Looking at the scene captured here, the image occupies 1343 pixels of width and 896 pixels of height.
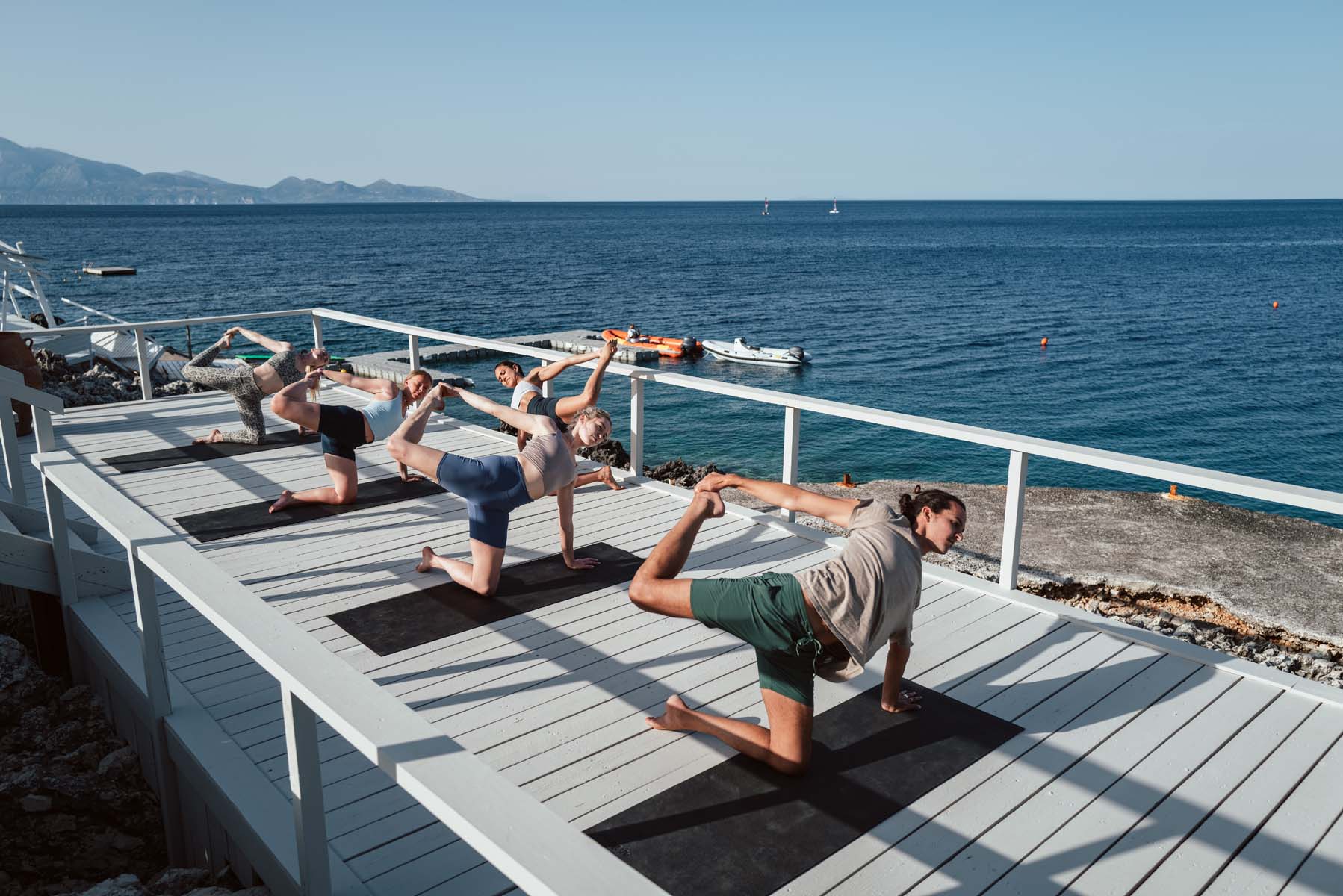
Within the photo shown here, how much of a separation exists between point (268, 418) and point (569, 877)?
9452 millimetres

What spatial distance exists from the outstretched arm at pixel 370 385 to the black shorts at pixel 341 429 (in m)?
0.22

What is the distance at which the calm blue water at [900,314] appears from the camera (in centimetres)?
2622

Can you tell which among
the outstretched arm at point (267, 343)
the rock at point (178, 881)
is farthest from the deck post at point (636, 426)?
the rock at point (178, 881)

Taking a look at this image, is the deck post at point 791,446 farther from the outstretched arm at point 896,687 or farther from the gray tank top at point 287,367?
the gray tank top at point 287,367

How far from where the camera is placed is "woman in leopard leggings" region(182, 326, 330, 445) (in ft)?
24.5

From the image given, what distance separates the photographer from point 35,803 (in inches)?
178

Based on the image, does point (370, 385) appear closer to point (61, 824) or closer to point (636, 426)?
point (636, 426)

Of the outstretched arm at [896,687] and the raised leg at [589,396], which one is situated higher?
the raised leg at [589,396]

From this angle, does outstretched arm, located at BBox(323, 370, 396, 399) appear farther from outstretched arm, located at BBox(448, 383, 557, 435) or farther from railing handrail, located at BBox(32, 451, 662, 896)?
railing handrail, located at BBox(32, 451, 662, 896)

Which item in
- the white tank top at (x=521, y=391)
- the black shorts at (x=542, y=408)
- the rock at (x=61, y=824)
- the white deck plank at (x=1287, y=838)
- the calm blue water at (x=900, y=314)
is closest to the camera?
the white deck plank at (x=1287, y=838)

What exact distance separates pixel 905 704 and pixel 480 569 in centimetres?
251

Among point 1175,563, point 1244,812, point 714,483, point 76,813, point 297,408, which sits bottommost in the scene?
point 1175,563

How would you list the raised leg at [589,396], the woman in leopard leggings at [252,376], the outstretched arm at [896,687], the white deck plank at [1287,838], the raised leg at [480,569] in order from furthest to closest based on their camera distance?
the woman in leopard leggings at [252,376] → the raised leg at [589,396] → the raised leg at [480,569] → the outstretched arm at [896,687] → the white deck plank at [1287,838]

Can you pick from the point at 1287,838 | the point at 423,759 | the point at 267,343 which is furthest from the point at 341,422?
the point at 1287,838
